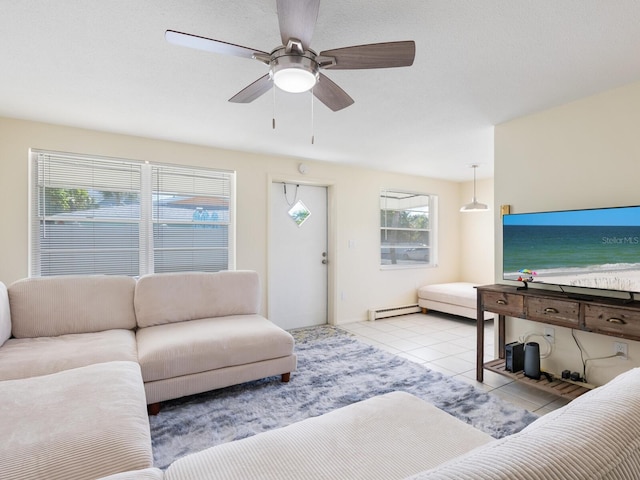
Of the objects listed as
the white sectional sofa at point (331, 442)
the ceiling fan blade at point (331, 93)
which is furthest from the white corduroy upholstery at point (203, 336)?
the ceiling fan blade at point (331, 93)

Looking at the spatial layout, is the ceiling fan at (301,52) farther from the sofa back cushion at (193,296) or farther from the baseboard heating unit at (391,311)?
the baseboard heating unit at (391,311)

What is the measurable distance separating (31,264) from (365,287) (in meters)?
3.97

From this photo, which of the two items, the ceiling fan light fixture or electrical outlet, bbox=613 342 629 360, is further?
electrical outlet, bbox=613 342 629 360

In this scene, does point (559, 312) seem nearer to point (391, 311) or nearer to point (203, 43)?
point (203, 43)

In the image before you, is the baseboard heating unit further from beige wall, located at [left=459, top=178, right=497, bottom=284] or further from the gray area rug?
the gray area rug

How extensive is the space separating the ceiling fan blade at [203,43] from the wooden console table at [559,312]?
8.26 feet

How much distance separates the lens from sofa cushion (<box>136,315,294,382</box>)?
2.33 meters

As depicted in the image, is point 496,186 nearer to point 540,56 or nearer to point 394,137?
point 394,137

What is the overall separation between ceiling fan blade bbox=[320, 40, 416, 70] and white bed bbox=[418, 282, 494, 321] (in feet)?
12.9

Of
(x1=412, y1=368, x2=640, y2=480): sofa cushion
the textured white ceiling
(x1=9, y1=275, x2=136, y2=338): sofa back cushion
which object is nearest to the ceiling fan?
the textured white ceiling

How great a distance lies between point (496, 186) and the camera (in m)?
3.19

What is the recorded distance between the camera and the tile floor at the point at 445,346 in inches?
104

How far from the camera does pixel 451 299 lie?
200 inches

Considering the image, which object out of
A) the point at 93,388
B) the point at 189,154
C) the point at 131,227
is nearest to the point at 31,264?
the point at 131,227
